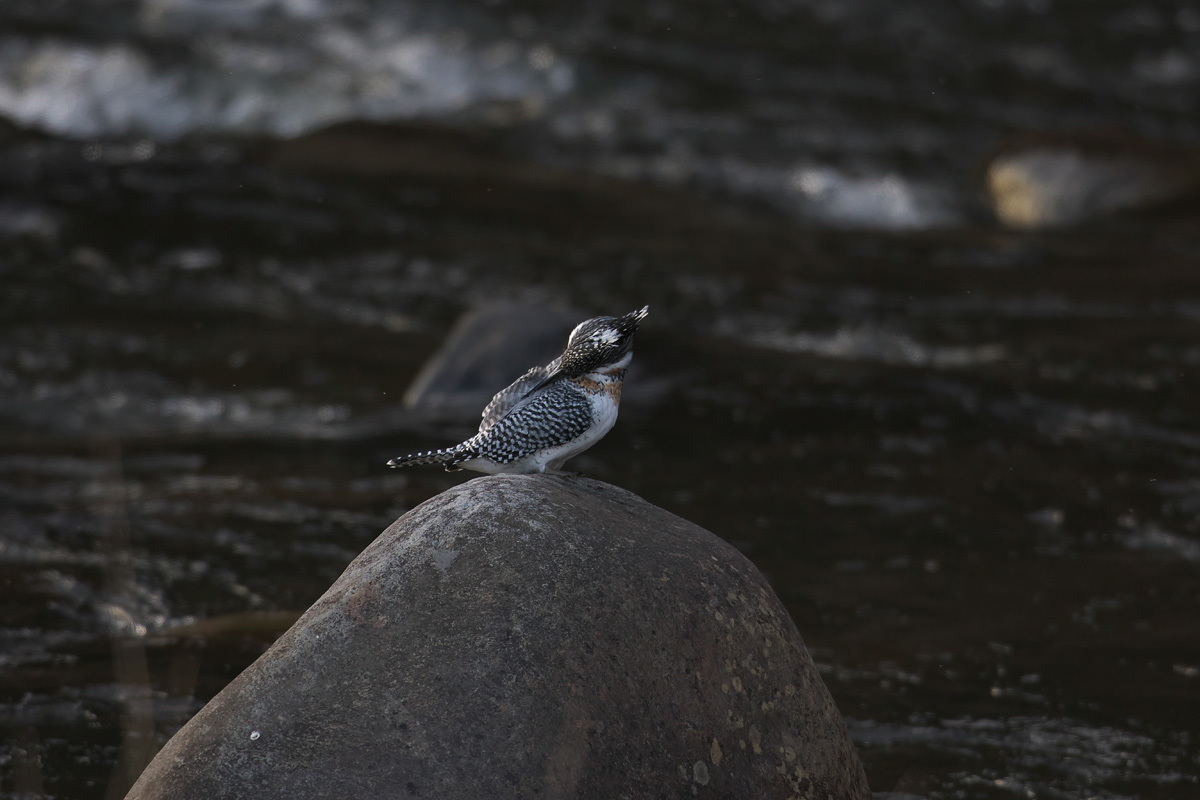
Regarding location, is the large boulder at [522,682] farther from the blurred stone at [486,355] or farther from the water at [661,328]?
the blurred stone at [486,355]

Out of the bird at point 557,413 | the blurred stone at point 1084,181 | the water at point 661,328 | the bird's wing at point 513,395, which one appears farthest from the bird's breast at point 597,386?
the blurred stone at point 1084,181

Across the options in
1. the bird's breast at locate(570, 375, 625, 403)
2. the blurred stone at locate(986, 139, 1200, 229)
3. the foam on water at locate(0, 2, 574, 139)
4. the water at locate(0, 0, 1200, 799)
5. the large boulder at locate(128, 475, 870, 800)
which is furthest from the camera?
the foam on water at locate(0, 2, 574, 139)

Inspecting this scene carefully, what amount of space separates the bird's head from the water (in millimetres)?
2204

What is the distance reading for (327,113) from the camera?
1772 cm

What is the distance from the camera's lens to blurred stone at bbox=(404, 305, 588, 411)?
10.3 m

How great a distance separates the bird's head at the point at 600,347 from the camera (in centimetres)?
495

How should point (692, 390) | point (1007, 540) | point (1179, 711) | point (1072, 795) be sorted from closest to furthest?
point (1072, 795) < point (1179, 711) < point (1007, 540) < point (692, 390)

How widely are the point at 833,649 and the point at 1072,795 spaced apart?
5.05 feet

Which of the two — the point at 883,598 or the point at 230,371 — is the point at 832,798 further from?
the point at 230,371

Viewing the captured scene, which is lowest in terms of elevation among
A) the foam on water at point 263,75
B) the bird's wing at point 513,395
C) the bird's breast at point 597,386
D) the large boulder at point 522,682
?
the foam on water at point 263,75

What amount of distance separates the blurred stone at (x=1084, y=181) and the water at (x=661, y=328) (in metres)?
0.25

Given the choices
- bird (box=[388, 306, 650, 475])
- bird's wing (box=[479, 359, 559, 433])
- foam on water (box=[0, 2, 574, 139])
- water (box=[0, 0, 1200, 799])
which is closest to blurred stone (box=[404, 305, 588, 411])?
water (box=[0, 0, 1200, 799])

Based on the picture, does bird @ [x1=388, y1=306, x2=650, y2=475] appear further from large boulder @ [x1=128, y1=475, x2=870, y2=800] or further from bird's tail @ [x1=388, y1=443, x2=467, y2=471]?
large boulder @ [x1=128, y1=475, x2=870, y2=800]

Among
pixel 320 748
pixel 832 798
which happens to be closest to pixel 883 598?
pixel 832 798
